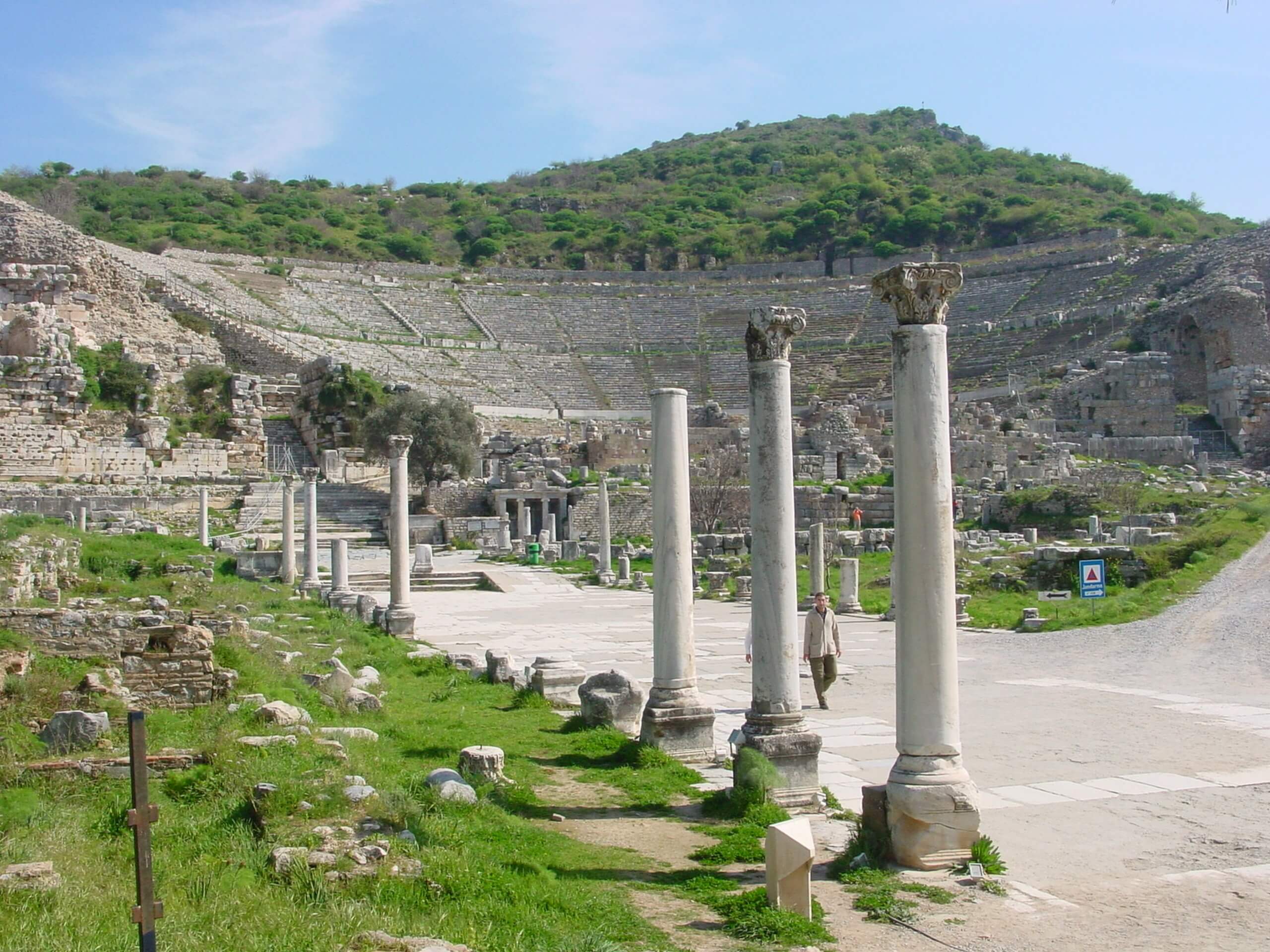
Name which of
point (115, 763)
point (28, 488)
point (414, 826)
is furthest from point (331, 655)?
point (28, 488)

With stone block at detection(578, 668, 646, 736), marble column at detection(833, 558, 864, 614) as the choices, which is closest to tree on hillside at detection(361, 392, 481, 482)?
marble column at detection(833, 558, 864, 614)

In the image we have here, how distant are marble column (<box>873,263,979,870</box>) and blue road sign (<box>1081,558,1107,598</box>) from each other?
1433 cm

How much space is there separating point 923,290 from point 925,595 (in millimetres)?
1854

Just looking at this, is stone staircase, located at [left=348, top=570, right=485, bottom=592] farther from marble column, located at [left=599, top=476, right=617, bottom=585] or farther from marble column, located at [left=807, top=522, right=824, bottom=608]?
marble column, located at [left=807, top=522, right=824, bottom=608]

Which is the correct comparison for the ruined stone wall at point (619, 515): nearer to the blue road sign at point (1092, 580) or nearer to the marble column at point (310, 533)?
the marble column at point (310, 533)

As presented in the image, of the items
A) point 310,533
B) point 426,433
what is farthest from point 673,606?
point 426,433

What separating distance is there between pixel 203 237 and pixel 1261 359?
237 feet

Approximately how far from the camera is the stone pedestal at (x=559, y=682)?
482 inches

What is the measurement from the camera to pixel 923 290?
22.6 feet

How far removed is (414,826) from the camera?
636 centimetres

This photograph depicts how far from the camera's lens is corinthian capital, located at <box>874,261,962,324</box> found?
6863 mm

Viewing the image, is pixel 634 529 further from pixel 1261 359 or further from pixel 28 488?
pixel 1261 359

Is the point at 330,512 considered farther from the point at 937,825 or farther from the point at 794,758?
the point at 937,825

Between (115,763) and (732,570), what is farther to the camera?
(732,570)
